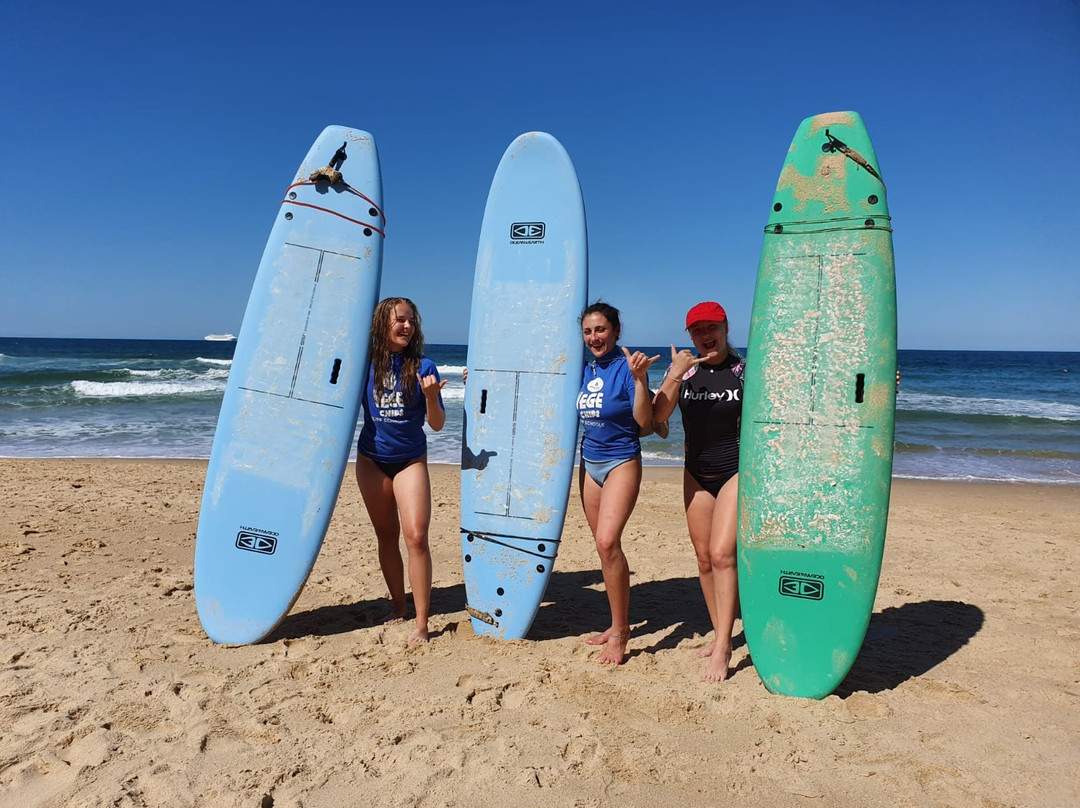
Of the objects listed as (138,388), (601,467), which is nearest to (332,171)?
(601,467)

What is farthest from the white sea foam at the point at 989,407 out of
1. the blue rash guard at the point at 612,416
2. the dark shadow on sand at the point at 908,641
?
the blue rash guard at the point at 612,416

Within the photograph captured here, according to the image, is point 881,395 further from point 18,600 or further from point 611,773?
point 18,600

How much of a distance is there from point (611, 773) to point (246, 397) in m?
2.50

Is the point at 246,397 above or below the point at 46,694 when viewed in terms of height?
above

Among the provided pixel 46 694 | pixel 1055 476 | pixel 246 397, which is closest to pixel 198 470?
pixel 246 397

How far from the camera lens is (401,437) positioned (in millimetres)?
3211

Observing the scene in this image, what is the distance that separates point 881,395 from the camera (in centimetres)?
292

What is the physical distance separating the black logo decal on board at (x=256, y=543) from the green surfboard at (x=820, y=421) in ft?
7.43

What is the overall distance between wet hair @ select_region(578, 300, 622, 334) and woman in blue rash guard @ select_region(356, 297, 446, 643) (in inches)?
30.3

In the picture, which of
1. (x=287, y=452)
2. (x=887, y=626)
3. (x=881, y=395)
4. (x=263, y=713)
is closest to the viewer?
(x=263, y=713)

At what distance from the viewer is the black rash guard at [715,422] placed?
3.06 metres

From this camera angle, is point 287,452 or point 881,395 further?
point 287,452

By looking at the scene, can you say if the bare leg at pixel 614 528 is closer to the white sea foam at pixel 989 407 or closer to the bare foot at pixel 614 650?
the bare foot at pixel 614 650

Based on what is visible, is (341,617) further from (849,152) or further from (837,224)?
(849,152)
